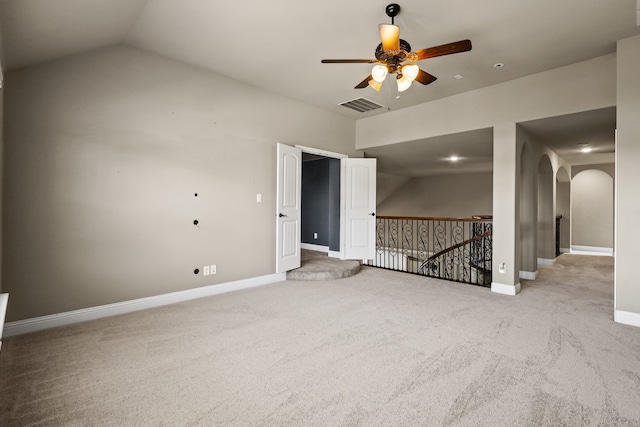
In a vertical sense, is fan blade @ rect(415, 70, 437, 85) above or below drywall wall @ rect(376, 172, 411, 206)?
above

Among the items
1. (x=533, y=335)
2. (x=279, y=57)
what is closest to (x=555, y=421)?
(x=533, y=335)

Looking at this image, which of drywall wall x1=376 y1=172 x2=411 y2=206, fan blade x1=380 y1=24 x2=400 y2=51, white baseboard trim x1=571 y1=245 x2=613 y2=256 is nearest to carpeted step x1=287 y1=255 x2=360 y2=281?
fan blade x1=380 y1=24 x2=400 y2=51

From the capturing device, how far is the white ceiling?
263cm

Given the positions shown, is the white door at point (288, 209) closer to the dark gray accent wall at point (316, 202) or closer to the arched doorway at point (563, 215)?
the dark gray accent wall at point (316, 202)

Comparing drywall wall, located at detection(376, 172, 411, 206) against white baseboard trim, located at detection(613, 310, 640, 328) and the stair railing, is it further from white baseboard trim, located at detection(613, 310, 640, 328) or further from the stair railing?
white baseboard trim, located at detection(613, 310, 640, 328)

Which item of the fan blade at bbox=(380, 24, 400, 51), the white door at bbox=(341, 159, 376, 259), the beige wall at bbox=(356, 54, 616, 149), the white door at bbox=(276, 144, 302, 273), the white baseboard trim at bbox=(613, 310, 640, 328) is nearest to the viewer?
the fan blade at bbox=(380, 24, 400, 51)

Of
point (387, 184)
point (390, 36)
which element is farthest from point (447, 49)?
point (387, 184)

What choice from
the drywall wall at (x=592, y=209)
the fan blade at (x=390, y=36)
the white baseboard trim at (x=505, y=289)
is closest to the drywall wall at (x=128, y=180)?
the fan blade at (x=390, y=36)

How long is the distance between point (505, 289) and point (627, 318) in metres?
1.28

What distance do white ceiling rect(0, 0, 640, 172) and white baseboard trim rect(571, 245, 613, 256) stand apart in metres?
6.73

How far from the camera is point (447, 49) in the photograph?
2.63 meters

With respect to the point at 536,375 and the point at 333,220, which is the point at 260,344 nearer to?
the point at 536,375

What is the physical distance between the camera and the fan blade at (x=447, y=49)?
2555mm

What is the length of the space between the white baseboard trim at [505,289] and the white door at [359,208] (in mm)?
2247
